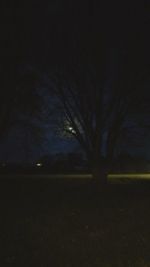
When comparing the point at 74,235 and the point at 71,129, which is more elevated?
the point at 71,129

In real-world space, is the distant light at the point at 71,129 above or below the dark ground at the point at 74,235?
above

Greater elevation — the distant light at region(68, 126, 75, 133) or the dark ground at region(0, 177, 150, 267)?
the distant light at region(68, 126, 75, 133)

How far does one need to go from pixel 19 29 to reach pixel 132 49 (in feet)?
27.9

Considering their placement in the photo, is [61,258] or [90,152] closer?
[61,258]

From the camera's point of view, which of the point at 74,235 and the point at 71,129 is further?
the point at 71,129

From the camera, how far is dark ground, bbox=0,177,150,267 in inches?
403

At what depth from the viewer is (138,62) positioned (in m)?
29.8

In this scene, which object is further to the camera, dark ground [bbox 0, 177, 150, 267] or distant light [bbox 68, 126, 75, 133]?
distant light [bbox 68, 126, 75, 133]

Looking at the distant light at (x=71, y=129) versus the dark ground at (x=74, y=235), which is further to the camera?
the distant light at (x=71, y=129)

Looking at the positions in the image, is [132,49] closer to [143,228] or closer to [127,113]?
[127,113]

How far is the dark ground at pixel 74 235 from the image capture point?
10227mm

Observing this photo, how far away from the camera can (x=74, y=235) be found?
511 inches

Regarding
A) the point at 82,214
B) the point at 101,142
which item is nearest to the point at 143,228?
the point at 82,214

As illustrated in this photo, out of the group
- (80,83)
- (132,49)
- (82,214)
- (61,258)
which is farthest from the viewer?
(80,83)
